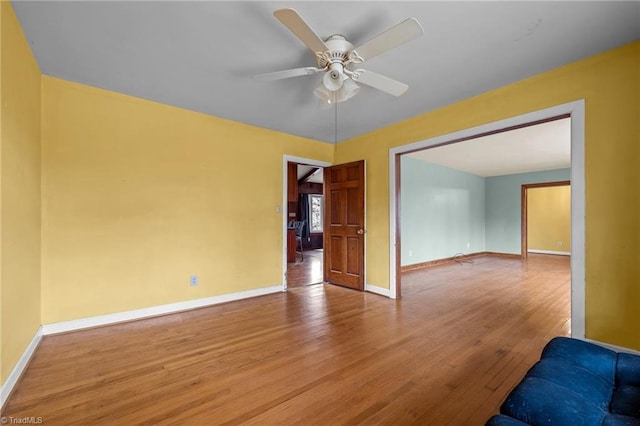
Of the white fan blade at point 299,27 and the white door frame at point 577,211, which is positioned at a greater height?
the white fan blade at point 299,27

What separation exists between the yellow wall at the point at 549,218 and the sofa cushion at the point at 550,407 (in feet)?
31.2

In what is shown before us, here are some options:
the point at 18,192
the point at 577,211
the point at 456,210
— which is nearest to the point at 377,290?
the point at 577,211

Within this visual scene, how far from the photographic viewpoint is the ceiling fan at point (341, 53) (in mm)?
1592

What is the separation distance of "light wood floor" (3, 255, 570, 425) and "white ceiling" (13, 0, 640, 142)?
2516mm

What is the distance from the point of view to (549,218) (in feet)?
29.0

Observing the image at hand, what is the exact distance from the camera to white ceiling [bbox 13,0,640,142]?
1.82 m

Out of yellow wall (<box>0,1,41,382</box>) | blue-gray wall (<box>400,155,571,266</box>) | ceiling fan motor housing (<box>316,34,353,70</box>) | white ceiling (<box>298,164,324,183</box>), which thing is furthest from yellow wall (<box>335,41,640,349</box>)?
white ceiling (<box>298,164,324,183</box>)

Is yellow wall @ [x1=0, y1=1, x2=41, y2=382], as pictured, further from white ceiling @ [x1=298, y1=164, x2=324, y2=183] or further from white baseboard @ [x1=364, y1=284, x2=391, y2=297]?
white ceiling @ [x1=298, y1=164, x2=324, y2=183]

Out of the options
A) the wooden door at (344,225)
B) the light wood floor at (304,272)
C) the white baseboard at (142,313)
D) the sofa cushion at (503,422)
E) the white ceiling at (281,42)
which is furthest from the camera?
the light wood floor at (304,272)

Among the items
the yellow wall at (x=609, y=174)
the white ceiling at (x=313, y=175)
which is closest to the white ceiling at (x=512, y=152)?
the yellow wall at (x=609, y=174)

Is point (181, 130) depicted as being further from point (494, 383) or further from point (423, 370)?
point (494, 383)

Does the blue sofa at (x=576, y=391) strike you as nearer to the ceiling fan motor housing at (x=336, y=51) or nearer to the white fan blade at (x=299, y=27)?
the white fan blade at (x=299, y=27)

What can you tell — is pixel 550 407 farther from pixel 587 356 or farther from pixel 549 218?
pixel 549 218

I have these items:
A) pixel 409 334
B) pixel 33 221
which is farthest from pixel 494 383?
pixel 33 221
